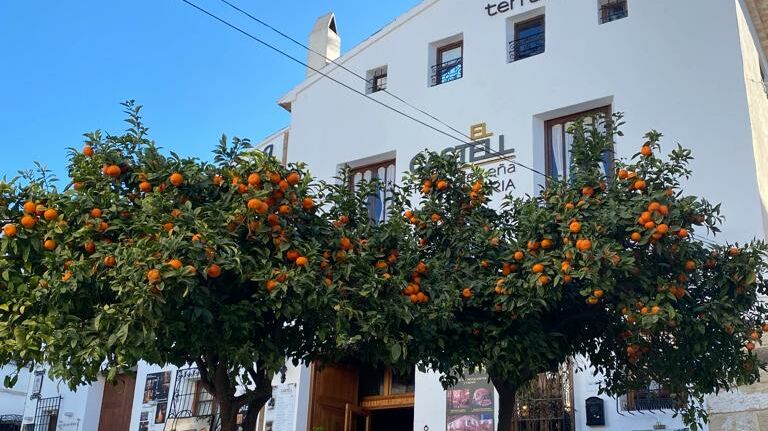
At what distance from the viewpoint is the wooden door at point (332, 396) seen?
15727 millimetres

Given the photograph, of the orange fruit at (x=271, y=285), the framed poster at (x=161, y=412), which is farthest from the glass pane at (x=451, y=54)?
the orange fruit at (x=271, y=285)

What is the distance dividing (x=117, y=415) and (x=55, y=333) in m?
12.4

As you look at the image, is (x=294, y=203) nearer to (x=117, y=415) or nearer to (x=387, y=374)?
(x=387, y=374)

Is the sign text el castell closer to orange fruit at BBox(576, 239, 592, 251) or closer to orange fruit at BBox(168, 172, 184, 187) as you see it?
orange fruit at BBox(576, 239, 592, 251)

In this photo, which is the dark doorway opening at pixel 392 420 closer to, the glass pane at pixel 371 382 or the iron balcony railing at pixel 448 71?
the glass pane at pixel 371 382

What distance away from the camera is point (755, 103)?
13727 mm

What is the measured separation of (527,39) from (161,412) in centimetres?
1004

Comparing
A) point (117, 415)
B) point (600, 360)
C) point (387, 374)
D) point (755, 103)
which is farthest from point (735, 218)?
point (117, 415)

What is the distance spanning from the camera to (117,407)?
1859 cm

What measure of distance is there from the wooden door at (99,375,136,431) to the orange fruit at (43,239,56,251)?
11438 millimetres

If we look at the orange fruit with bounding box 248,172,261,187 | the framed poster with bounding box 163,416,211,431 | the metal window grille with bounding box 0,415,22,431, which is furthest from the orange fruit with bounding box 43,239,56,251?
the metal window grille with bounding box 0,415,22,431

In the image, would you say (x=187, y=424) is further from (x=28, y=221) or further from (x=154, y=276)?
(x=154, y=276)

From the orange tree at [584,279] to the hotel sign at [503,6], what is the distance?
683 centimetres

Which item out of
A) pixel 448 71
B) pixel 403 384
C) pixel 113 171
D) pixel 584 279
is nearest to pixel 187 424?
pixel 403 384
